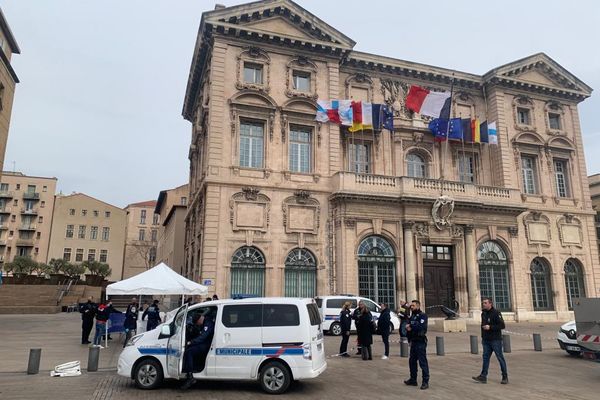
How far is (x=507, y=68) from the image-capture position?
30781 mm

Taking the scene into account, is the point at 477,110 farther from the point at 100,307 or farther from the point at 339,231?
the point at 100,307

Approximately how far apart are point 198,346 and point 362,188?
17436 mm

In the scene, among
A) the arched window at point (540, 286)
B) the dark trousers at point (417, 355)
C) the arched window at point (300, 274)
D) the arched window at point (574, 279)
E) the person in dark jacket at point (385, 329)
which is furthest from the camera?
the arched window at point (574, 279)

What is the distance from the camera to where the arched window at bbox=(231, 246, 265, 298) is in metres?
23.4

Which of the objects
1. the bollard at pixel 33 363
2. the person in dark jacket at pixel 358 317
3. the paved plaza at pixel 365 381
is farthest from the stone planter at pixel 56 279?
the person in dark jacket at pixel 358 317

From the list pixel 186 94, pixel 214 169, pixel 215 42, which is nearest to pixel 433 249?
pixel 214 169

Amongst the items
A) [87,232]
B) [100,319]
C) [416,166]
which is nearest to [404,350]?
[100,319]

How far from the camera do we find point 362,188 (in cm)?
2538

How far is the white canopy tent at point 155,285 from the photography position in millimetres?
16100

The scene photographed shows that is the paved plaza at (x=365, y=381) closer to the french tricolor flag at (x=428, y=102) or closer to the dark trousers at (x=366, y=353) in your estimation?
the dark trousers at (x=366, y=353)

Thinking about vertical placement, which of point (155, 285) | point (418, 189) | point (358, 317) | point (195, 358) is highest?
point (418, 189)

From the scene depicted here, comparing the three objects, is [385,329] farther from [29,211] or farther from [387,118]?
[29,211]

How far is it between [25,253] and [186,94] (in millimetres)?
57006

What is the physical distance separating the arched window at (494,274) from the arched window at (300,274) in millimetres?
10095
